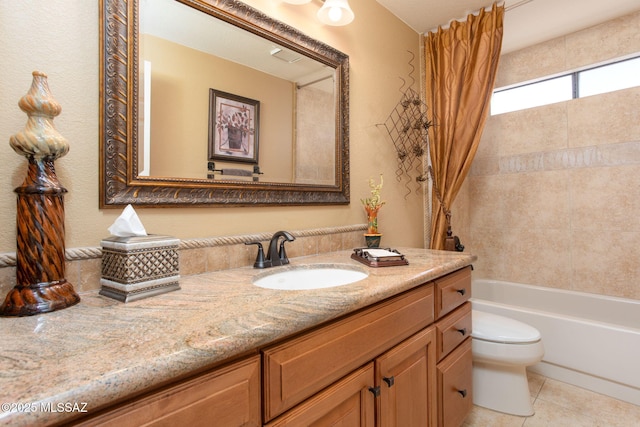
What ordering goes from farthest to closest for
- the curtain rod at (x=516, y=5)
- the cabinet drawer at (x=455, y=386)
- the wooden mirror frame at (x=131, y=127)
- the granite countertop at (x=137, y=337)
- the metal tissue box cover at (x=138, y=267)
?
the curtain rod at (x=516, y=5) → the cabinet drawer at (x=455, y=386) → the wooden mirror frame at (x=131, y=127) → the metal tissue box cover at (x=138, y=267) → the granite countertop at (x=137, y=337)

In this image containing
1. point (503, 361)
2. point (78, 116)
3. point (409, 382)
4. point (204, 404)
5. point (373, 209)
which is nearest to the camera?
point (204, 404)

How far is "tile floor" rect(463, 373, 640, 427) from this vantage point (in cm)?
163

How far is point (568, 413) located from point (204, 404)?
211 cm

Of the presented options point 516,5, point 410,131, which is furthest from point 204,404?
point 516,5

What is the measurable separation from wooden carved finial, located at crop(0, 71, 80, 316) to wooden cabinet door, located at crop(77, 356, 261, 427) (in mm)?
407

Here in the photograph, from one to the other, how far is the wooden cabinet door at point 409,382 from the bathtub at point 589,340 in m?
1.25

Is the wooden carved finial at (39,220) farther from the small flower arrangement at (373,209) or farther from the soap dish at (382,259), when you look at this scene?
the small flower arrangement at (373,209)

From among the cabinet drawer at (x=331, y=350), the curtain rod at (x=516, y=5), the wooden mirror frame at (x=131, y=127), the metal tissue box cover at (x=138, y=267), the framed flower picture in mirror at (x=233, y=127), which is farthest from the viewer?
the curtain rod at (x=516, y=5)

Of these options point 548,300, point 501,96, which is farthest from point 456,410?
point 501,96

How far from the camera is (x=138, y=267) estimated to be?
80 centimetres

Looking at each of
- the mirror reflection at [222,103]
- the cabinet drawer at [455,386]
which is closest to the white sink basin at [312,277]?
the mirror reflection at [222,103]

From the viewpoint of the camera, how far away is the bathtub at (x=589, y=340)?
176 centimetres

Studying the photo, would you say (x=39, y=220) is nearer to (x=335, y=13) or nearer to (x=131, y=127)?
(x=131, y=127)

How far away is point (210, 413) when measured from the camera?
55 cm
